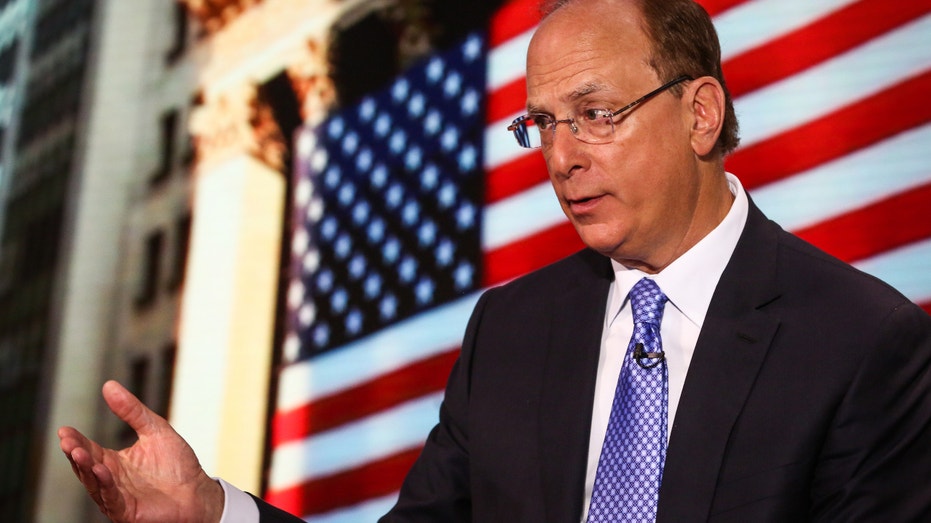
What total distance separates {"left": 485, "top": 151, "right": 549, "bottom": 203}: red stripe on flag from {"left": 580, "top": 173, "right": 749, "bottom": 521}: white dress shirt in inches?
35.6

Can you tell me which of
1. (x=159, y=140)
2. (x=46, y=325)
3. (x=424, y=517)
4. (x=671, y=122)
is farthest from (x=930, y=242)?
(x=46, y=325)

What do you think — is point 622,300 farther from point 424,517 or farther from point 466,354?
point 424,517

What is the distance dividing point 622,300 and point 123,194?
89.4 inches

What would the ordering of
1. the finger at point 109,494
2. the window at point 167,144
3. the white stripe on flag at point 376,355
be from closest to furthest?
1. the finger at point 109,494
2. the white stripe on flag at point 376,355
3. the window at point 167,144

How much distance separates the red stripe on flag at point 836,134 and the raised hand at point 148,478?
1334mm

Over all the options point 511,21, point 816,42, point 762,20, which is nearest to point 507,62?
point 511,21

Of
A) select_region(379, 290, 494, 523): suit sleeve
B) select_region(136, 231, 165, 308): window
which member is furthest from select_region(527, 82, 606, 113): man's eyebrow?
select_region(136, 231, 165, 308): window

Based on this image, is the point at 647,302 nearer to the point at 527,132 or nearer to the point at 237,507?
the point at 527,132

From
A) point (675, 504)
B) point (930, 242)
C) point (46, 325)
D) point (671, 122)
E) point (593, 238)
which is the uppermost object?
point (671, 122)

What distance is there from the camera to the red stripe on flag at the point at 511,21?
2.60 m

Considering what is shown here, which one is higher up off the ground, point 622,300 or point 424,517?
point 622,300

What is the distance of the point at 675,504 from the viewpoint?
1363 mm

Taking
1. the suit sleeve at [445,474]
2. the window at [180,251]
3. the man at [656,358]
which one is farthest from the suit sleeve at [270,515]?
the window at [180,251]

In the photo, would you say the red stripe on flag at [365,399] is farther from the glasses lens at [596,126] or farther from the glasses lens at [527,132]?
the glasses lens at [596,126]
